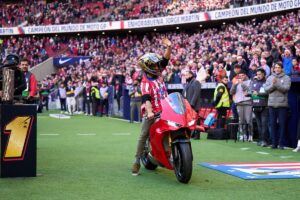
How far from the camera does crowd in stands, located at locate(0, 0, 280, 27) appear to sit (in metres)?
46.4

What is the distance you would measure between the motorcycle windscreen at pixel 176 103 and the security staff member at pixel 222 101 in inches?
304

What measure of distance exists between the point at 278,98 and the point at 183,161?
18.2 ft

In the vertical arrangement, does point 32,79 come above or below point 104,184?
above

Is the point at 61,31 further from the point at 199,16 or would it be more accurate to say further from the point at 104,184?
the point at 104,184

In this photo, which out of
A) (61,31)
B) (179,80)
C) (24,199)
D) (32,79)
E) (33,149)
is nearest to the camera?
(24,199)

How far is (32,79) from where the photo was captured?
464 inches

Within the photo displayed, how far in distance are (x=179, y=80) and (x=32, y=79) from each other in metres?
11.8

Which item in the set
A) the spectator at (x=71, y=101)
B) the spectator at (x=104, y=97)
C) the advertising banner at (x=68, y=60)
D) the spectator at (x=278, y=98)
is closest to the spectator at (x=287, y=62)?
the spectator at (x=278, y=98)

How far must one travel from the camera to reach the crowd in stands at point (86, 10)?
152ft

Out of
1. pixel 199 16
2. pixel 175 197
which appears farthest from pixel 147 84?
pixel 199 16

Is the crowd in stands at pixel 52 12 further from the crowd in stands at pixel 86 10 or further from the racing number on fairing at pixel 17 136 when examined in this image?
the racing number on fairing at pixel 17 136

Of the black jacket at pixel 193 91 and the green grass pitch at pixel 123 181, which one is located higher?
the black jacket at pixel 193 91

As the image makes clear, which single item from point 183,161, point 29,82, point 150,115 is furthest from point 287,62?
point 183,161

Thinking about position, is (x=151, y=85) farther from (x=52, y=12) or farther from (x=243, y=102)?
(x=52, y=12)
